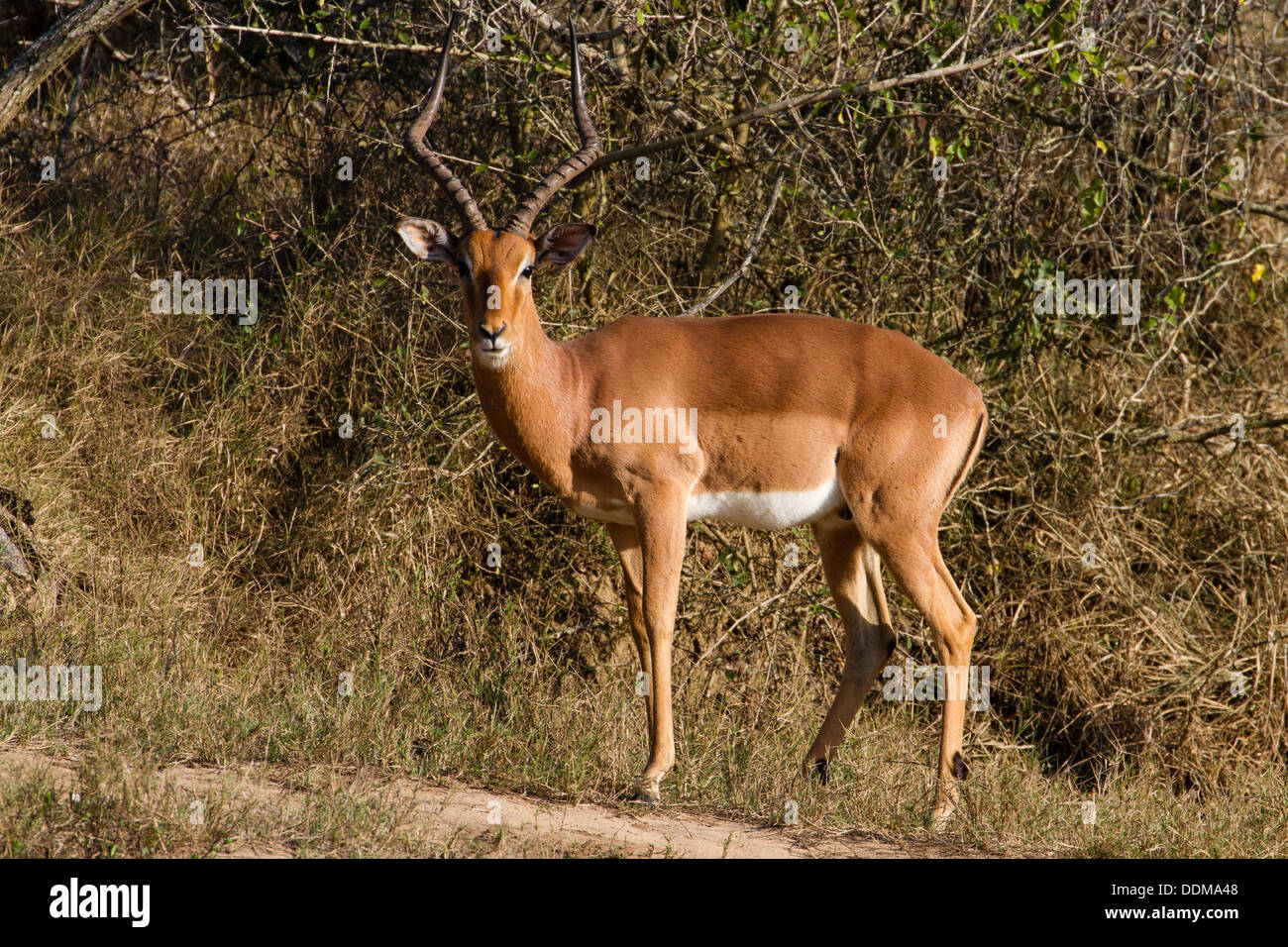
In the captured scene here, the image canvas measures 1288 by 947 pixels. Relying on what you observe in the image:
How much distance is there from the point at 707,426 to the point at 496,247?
1136 mm

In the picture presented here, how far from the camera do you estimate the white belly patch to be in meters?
5.50

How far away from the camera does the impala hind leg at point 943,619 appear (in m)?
5.46

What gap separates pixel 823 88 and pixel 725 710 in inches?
128

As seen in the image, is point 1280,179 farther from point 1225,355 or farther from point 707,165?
point 707,165

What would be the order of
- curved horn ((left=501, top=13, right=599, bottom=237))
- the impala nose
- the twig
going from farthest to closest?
1. the twig
2. curved horn ((left=501, top=13, right=599, bottom=237))
3. the impala nose

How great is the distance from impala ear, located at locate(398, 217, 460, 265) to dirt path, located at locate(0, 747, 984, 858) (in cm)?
211

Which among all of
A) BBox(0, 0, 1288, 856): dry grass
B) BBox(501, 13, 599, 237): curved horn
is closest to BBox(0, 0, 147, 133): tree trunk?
BBox(0, 0, 1288, 856): dry grass

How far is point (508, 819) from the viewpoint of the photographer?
15.6 ft

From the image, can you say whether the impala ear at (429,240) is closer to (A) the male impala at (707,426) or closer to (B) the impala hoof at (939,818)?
(A) the male impala at (707,426)

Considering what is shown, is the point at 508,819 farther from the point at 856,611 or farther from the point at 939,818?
the point at 856,611

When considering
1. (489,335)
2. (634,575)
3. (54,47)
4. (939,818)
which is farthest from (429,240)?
(939,818)

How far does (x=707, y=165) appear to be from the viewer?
25.5 ft

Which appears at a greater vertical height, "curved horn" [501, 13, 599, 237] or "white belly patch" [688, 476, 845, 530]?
"curved horn" [501, 13, 599, 237]

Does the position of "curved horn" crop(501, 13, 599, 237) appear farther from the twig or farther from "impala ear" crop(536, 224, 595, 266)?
the twig
